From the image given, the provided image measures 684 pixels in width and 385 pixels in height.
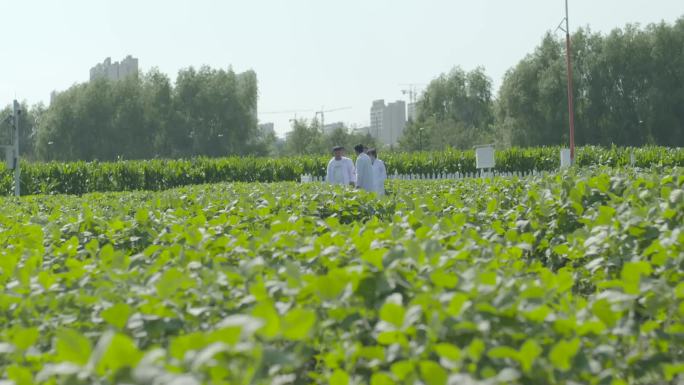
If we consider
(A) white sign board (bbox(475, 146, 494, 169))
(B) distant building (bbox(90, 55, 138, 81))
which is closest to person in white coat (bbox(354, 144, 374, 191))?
(A) white sign board (bbox(475, 146, 494, 169))

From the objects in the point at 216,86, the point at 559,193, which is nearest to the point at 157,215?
the point at 559,193

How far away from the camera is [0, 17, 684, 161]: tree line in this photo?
5009 centimetres

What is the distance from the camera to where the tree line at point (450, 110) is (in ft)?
164

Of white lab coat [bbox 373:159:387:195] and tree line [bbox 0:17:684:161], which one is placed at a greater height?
tree line [bbox 0:17:684:161]

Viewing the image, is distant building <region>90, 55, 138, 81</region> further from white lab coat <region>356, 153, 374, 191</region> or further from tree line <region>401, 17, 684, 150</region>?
white lab coat <region>356, 153, 374, 191</region>

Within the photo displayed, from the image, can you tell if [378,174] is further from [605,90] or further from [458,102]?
[458,102]

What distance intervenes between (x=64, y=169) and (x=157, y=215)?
27456 millimetres

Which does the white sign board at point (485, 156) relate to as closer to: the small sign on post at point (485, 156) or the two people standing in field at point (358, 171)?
the small sign on post at point (485, 156)

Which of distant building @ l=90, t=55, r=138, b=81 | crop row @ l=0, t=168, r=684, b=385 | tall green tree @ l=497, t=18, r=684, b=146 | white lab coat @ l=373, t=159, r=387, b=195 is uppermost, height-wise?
distant building @ l=90, t=55, r=138, b=81

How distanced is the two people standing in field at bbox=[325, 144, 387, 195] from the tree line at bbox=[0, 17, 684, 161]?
37471 millimetres

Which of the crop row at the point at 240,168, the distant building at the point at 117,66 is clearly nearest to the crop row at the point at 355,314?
the crop row at the point at 240,168

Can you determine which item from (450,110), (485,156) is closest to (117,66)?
(450,110)

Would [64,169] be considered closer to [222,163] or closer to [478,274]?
[222,163]

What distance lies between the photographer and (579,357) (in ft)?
6.03
